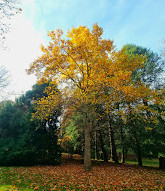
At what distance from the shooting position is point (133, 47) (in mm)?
16359

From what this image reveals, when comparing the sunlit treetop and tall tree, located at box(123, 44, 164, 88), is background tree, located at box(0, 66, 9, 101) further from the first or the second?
tall tree, located at box(123, 44, 164, 88)

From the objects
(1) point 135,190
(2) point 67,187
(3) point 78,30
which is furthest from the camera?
(3) point 78,30

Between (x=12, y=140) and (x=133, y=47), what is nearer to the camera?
Result: (x=12, y=140)

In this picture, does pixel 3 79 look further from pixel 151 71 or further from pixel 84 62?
pixel 151 71

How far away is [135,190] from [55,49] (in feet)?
34.2

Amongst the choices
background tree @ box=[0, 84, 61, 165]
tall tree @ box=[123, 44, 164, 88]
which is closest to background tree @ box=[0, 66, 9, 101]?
background tree @ box=[0, 84, 61, 165]

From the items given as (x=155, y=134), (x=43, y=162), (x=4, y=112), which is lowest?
(x=43, y=162)

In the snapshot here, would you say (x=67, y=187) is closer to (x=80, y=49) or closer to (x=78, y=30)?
(x=80, y=49)

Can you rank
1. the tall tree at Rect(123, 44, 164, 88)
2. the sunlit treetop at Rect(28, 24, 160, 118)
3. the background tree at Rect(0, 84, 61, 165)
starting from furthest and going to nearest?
the tall tree at Rect(123, 44, 164, 88) < the background tree at Rect(0, 84, 61, 165) < the sunlit treetop at Rect(28, 24, 160, 118)

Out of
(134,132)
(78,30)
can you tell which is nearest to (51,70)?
(78,30)

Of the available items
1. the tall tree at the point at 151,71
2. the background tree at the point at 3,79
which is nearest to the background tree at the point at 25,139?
the background tree at the point at 3,79

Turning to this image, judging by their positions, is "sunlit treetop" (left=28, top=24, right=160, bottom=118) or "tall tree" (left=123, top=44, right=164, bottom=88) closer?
"sunlit treetop" (left=28, top=24, right=160, bottom=118)

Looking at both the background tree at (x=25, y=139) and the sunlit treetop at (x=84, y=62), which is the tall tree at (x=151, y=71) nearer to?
the sunlit treetop at (x=84, y=62)

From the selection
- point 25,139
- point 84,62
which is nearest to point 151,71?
point 84,62
